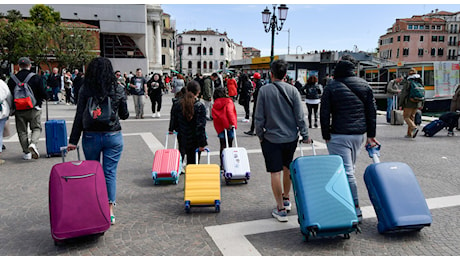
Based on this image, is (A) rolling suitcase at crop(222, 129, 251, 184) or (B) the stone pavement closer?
(B) the stone pavement

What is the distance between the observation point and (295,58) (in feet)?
159

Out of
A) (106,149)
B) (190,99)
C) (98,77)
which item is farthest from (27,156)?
(98,77)

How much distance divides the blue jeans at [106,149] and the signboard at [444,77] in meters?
25.2

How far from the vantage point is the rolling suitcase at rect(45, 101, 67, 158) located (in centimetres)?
757

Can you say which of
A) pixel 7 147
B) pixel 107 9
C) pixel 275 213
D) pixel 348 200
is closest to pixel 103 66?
pixel 275 213

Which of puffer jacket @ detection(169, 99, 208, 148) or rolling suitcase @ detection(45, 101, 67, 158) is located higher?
puffer jacket @ detection(169, 99, 208, 148)

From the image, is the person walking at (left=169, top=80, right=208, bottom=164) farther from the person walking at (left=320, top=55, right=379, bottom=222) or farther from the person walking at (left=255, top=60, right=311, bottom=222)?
the person walking at (left=320, top=55, right=379, bottom=222)

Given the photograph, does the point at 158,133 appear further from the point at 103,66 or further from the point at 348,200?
the point at 348,200

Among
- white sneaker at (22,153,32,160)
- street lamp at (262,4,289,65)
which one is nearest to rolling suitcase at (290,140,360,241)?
white sneaker at (22,153,32,160)

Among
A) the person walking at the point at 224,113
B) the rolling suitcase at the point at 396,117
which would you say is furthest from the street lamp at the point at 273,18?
the person walking at the point at 224,113

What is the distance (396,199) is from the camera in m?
3.71

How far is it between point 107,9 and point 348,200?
5139 centimetres

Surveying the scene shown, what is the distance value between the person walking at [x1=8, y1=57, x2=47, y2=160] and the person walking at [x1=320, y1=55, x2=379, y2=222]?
19.0 feet

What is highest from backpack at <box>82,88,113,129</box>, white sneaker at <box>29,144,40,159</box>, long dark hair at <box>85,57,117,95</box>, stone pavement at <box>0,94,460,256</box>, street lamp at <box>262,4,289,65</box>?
street lamp at <box>262,4,289,65</box>
